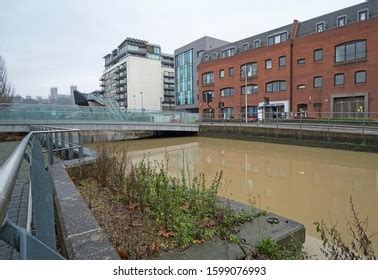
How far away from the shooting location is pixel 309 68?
105 ft

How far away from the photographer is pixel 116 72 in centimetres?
8131

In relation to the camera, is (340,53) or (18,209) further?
(340,53)

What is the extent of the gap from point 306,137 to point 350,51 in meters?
16.6

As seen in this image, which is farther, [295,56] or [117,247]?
[295,56]

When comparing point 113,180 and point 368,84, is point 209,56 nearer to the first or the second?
point 368,84

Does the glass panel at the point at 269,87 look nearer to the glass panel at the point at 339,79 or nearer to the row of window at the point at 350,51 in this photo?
the glass panel at the point at 339,79

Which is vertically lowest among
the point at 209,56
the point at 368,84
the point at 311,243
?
the point at 311,243

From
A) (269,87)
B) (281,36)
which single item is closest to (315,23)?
(281,36)

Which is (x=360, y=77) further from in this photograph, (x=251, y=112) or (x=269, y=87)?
(x=251, y=112)

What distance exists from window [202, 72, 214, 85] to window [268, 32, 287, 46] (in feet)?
35.5

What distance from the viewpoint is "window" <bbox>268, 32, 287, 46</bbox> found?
118 ft
